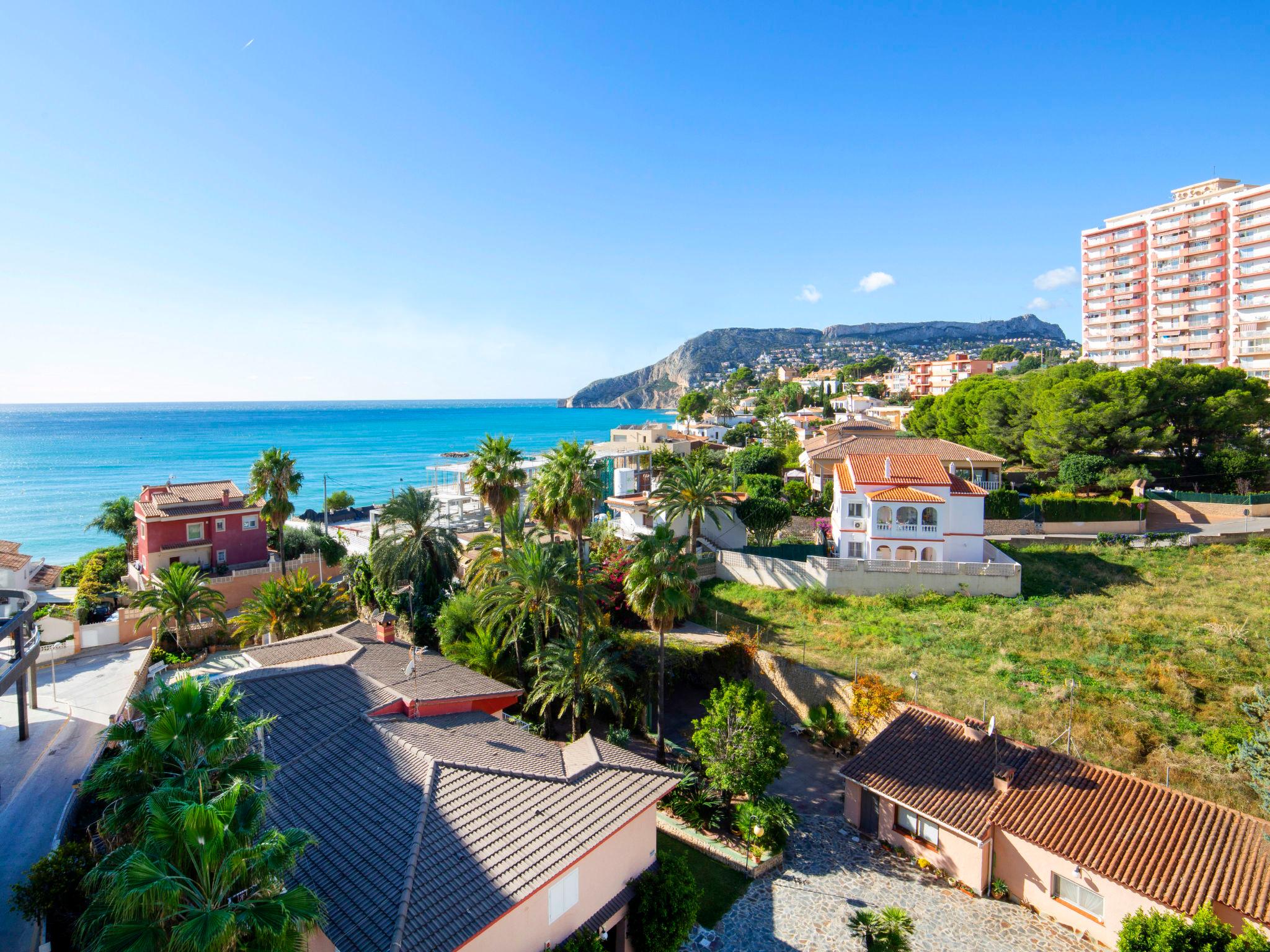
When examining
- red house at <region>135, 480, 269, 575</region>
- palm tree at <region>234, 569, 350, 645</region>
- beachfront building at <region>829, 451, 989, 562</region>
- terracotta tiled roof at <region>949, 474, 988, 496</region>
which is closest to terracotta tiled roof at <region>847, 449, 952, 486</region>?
beachfront building at <region>829, 451, 989, 562</region>

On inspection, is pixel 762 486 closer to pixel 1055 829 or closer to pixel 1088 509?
pixel 1088 509

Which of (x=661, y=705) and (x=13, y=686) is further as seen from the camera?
(x=13, y=686)

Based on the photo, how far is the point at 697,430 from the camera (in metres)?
101

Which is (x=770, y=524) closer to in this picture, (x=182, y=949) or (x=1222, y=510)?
(x=1222, y=510)

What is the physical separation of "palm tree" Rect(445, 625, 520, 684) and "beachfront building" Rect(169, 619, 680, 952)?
6159 mm

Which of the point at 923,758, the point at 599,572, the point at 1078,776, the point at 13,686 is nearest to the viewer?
the point at 1078,776

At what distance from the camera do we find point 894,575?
3306 cm

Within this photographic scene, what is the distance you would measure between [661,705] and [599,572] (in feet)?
23.7

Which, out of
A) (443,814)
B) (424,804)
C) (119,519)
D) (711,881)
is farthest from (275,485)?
(711,881)

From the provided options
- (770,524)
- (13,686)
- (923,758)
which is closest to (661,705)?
(923,758)

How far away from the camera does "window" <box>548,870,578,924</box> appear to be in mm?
11852

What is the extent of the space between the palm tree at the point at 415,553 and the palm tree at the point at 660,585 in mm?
13571

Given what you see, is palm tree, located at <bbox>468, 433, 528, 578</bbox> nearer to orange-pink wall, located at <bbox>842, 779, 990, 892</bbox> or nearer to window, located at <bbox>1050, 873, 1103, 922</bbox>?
orange-pink wall, located at <bbox>842, 779, 990, 892</bbox>

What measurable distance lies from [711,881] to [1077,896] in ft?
28.5
